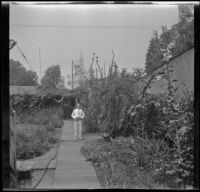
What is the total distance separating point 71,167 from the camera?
641 cm

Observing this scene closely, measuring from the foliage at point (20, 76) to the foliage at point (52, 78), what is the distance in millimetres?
151

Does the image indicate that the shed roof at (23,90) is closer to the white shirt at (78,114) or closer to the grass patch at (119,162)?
the white shirt at (78,114)

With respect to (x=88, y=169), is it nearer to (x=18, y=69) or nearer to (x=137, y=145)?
(x=137, y=145)

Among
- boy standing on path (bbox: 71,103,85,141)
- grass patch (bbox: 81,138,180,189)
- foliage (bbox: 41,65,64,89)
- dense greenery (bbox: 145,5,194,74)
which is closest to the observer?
dense greenery (bbox: 145,5,194,74)

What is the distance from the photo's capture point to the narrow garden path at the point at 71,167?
245 inches

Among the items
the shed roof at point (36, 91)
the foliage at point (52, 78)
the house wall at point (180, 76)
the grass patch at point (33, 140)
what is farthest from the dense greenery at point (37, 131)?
the house wall at point (180, 76)

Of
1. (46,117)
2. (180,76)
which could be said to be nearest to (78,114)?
(46,117)

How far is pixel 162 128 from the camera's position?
6637 millimetres

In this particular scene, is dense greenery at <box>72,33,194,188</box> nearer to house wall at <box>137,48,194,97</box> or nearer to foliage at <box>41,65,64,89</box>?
house wall at <box>137,48,194,97</box>

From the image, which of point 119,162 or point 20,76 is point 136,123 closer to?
point 119,162

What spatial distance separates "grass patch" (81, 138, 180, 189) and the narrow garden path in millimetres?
106

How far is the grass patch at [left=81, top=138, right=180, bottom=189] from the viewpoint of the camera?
6316mm

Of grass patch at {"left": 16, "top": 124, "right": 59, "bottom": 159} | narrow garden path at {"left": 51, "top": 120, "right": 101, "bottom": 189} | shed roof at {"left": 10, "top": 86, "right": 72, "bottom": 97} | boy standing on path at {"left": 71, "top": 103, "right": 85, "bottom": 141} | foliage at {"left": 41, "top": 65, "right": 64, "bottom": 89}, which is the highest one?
foliage at {"left": 41, "top": 65, "right": 64, "bottom": 89}

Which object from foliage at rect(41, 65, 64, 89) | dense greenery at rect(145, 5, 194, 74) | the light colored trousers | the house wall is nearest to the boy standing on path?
the light colored trousers
